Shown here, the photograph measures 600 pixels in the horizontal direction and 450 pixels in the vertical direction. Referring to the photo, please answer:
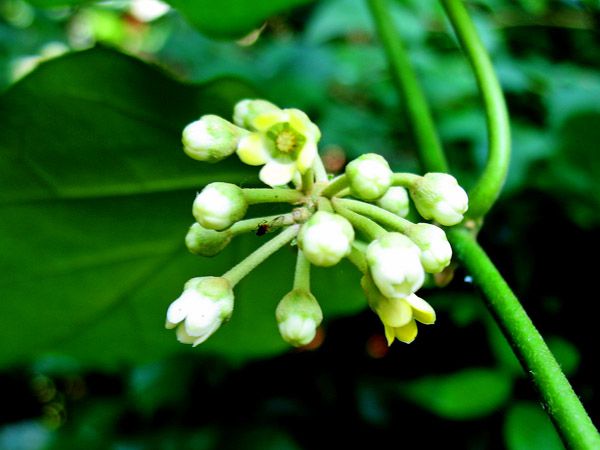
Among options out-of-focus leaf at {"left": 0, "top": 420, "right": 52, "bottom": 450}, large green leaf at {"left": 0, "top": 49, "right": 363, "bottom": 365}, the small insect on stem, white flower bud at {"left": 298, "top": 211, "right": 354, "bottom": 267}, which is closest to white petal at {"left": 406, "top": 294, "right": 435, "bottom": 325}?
white flower bud at {"left": 298, "top": 211, "right": 354, "bottom": 267}

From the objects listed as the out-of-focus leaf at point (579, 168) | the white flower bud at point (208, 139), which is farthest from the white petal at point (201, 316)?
the out-of-focus leaf at point (579, 168)

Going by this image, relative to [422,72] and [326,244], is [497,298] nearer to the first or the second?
[326,244]

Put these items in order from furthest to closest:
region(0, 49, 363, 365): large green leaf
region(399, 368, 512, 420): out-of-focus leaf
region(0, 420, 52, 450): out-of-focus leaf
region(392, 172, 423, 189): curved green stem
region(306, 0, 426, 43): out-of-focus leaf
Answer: region(0, 420, 52, 450): out-of-focus leaf
region(306, 0, 426, 43): out-of-focus leaf
region(399, 368, 512, 420): out-of-focus leaf
region(0, 49, 363, 365): large green leaf
region(392, 172, 423, 189): curved green stem

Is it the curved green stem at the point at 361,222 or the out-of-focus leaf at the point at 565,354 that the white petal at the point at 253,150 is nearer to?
the curved green stem at the point at 361,222

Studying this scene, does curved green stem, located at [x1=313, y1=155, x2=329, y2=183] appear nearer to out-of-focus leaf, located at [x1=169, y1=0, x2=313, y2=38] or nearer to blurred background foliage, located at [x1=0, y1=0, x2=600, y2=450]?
blurred background foliage, located at [x1=0, y1=0, x2=600, y2=450]

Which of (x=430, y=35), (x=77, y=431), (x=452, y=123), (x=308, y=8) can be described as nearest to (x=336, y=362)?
(x=452, y=123)

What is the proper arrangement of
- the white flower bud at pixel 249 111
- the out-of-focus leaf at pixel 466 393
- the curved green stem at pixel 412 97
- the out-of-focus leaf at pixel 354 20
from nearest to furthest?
the white flower bud at pixel 249 111, the curved green stem at pixel 412 97, the out-of-focus leaf at pixel 466 393, the out-of-focus leaf at pixel 354 20
